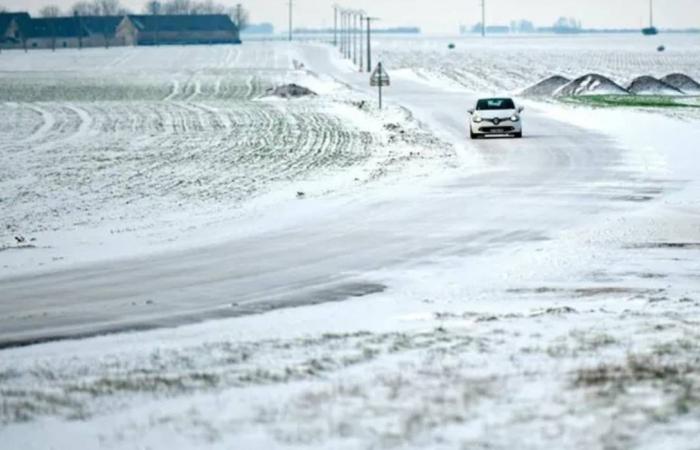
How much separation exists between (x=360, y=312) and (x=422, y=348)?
269 cm

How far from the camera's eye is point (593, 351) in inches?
459

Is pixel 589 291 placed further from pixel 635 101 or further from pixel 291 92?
pixel 291 92

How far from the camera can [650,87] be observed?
274 ft

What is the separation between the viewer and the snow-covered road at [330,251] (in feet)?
49.0

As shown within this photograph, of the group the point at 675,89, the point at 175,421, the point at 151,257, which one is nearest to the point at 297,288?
the point at 151,257

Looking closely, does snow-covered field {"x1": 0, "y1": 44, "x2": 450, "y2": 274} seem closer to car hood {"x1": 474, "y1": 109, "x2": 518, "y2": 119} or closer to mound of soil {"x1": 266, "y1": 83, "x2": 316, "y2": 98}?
mound of soil {"x1": 266, "y1": 83, "x2": 316, "y2": 98}

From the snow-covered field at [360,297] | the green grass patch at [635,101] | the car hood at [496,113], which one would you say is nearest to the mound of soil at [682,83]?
the green grass patch at [635,101]

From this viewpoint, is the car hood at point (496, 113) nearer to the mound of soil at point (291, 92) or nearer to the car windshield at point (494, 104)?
the car windshield at point (494, 104)

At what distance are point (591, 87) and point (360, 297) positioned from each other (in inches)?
2722

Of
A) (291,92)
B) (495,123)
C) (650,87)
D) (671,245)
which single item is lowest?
(671,245)

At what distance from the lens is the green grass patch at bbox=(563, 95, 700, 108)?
65625 millimetres

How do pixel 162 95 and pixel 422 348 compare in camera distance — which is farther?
Result: pixel 162 95

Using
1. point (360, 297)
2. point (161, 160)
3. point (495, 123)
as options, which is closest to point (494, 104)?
Answer: point (495, 123)

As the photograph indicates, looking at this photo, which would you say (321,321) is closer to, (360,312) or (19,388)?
(360,312)
